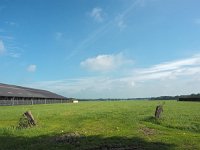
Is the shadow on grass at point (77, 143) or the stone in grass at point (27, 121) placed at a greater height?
the stone in grass at point (27, 121)

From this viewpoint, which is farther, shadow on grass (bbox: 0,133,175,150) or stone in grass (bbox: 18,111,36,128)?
stone in grass (bbox: 18,111,36,128)

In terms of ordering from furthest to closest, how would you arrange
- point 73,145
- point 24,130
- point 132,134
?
point 24,130, point 132,134, point 73,145

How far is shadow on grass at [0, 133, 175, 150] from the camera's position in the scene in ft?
41.2

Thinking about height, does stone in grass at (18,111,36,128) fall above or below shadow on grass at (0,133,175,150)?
above

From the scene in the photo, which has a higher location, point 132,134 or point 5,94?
Answer: point 5,94

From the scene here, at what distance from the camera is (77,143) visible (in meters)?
13.5

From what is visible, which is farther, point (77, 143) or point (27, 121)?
point (27, 121)

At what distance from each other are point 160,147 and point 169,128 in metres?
5.91

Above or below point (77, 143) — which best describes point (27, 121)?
above

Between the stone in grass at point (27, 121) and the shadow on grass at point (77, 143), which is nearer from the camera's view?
the shadow on grass at point (77, 143)

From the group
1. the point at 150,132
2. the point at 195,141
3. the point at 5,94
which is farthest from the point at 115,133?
the point at 5,94

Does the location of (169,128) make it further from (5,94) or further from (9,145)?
(5,94)

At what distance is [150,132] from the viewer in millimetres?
16375

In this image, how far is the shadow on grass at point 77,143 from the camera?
495 inches
